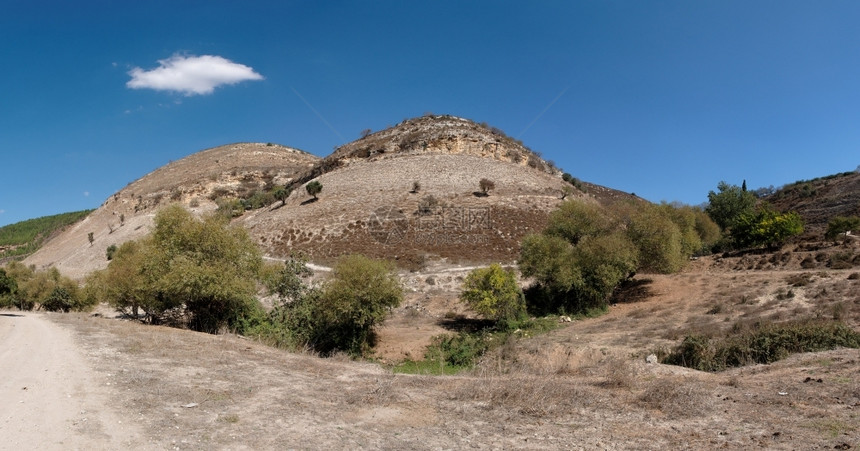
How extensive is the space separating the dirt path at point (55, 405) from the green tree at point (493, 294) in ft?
58.6

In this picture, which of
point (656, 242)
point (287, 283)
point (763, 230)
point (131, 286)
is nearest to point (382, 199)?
point (287, 283)

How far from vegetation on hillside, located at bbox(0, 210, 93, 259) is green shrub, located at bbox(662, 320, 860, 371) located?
9932 centimetres

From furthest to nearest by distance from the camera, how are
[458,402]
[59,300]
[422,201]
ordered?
[422,201] < [59,300] < [458,402]

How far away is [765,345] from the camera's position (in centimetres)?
1309

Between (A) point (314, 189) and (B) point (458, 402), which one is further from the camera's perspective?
(A) point (314, 189)

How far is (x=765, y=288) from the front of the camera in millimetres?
23688

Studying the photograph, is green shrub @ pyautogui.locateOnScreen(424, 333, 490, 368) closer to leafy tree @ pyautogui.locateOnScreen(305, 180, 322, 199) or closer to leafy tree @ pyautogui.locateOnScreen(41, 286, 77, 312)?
leafy tree @ pyautogui.locateOnScreen(41, 286, 77, 312)

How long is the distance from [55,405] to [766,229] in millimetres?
43396

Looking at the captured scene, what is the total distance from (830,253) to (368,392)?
114 feet

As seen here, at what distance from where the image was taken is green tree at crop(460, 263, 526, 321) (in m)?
24.8

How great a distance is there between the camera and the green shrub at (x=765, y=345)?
12.7 meters

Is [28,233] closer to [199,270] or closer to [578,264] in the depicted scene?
[199,270]

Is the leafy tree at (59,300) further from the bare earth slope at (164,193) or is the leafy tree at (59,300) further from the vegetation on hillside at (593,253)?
the vegetation on hillside at (593,253)

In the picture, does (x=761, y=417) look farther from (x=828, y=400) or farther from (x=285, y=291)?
(x=285, y=291)
